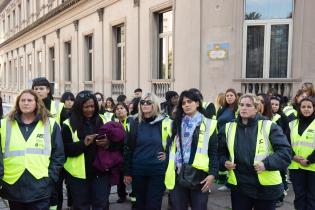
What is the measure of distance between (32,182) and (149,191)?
146 cm

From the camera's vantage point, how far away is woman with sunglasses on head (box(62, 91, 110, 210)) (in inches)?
161

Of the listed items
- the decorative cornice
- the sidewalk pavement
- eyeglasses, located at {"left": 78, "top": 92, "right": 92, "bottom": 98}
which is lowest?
the sidewalk pavement

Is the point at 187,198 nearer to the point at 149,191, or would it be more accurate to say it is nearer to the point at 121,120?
the point at 149,191

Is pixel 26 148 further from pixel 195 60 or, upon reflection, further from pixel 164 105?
pixel 195 60

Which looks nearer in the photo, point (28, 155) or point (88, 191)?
point (28, 155)

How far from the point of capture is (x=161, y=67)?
12688 mm

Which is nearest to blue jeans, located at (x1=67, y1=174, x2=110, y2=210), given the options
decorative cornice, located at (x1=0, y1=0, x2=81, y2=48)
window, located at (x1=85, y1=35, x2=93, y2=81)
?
window, located at (x1=85, y1=35, x2=93, y2=81)

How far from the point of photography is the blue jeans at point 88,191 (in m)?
4.12

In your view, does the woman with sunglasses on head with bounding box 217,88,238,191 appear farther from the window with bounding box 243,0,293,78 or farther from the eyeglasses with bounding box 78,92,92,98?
the window with bounding box 243,0,293,78

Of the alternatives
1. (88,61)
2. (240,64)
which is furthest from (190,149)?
(88,61)

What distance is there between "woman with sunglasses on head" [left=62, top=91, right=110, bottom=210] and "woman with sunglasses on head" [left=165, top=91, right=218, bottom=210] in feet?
2.70

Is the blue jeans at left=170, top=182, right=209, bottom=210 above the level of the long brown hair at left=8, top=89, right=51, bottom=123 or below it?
below

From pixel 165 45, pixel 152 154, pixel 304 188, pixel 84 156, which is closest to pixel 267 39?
pixel 165 45

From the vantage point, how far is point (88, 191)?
4.18 meters
